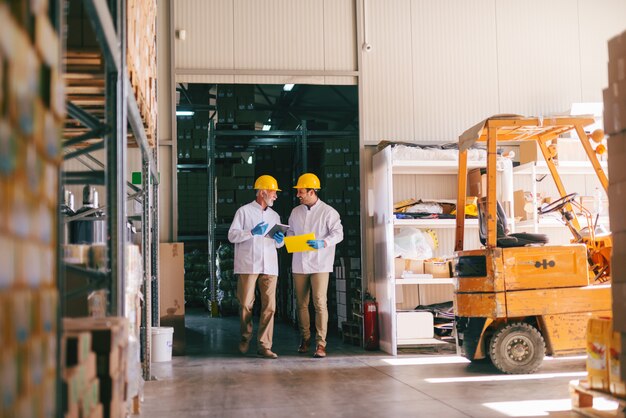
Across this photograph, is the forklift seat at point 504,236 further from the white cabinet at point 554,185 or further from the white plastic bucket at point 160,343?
the white plastic bucket at point 160,343

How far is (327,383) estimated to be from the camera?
25.2 feet

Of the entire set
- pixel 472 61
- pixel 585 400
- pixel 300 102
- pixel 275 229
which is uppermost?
pixel 300 102

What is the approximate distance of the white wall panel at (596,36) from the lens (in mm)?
11680

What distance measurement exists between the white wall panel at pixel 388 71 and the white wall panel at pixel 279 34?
0.76 m

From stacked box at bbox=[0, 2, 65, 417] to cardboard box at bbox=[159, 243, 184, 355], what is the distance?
760cm

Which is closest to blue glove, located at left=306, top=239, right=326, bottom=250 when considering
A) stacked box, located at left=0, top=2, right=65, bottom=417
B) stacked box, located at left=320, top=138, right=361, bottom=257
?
stacked box, located at left=320, top=138, right=361, bottom=257

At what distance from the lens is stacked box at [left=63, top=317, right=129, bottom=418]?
307 centimetres

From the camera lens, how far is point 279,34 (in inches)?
439

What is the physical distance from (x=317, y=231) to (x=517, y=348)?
3.35 meters

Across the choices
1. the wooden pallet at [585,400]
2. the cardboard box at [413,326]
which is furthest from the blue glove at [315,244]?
the wooden pallet at [585,400]

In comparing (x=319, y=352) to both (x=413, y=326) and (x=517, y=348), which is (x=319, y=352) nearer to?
(x=413, y=326)

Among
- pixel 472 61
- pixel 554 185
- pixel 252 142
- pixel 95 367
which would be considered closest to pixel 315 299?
pixel 554 185

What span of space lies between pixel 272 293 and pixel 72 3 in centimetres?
577

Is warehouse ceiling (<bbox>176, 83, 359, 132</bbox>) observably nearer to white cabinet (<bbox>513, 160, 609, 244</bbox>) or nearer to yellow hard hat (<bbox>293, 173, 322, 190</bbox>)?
yellow hard hat (<bbox>293, 173, 322, 190</bbox>)
